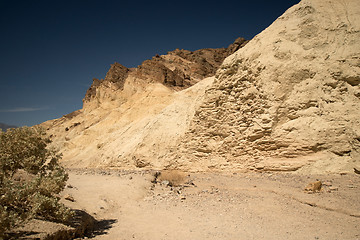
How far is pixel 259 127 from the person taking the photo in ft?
36.7

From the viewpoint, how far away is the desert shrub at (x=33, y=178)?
412 centimetres

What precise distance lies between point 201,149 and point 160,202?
259 inches

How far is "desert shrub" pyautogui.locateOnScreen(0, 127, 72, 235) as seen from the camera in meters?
4.12

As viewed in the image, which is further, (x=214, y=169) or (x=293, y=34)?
(x=214, y=169)

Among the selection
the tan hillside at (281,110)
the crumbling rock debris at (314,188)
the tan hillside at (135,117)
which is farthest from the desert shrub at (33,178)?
the tan hillside at (135,117)

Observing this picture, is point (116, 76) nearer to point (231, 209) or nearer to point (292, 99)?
point (292, 99)

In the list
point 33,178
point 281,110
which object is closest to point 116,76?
point 281,110

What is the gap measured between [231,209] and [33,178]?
5099 millimetres

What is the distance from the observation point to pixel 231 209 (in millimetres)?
6379

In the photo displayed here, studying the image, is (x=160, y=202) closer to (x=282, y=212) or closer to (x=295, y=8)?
(x=282, y=212)

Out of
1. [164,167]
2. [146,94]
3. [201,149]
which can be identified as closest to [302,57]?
[201,149]

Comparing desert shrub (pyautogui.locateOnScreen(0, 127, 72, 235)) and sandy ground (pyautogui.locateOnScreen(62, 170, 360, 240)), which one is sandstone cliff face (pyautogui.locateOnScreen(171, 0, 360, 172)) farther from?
desert shrub (pyautogui.locateOnScreen(0, 127, 72, 235))

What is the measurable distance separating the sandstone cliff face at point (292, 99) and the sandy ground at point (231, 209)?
1.70m

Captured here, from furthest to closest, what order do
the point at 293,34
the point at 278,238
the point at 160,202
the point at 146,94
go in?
the point at 146,94
the point at 293,34
the point at 160,202
the point at 278,238
